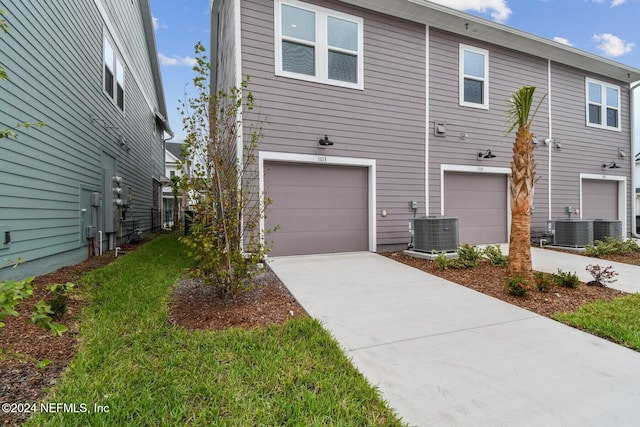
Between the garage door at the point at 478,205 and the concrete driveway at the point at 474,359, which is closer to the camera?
the concrete driveway at the point at 474,359

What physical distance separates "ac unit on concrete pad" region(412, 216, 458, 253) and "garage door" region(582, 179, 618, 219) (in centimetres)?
615

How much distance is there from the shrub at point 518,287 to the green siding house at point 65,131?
487cm

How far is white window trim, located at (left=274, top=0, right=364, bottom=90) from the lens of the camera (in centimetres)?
582

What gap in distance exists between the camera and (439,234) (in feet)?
19.9

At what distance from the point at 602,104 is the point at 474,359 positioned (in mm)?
11179

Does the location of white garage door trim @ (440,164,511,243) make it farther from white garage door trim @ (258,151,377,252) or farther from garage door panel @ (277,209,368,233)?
garage door panel @ (277,209,368,233)

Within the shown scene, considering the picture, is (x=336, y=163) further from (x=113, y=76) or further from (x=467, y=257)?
(x=113, y=76)

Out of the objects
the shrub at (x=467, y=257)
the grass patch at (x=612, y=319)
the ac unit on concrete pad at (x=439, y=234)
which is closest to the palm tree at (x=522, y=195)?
the grass patch at (x=612, y=319)

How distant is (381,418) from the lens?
5.88ft

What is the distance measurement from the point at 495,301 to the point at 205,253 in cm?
347

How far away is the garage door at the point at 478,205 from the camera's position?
25.0ft

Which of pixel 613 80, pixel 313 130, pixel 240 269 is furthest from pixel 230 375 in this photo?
pixel 613 80

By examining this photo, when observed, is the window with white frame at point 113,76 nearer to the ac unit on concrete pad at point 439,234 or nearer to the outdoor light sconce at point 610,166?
the ac unit on concrete pad at point 439,234

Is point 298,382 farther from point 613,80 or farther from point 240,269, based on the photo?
point 613,80
